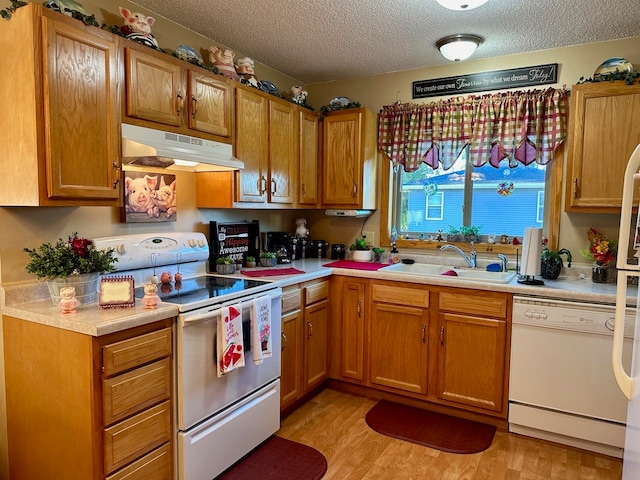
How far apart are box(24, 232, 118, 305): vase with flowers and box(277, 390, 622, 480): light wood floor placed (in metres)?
1.48

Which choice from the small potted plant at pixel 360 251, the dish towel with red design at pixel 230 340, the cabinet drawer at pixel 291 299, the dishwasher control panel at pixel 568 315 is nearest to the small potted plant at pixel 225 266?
the cabinet drawer at pixel 291 299

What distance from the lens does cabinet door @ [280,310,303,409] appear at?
276cm

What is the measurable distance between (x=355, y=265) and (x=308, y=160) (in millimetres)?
930

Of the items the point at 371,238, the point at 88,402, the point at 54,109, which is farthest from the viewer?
the point at 371,238

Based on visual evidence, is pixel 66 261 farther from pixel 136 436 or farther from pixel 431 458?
pixel 431 458

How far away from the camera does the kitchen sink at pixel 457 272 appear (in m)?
2.81

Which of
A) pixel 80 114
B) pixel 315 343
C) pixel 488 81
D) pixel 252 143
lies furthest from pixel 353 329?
pixel 80 114

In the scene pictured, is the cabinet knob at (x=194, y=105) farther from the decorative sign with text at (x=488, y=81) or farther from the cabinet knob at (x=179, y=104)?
the decorative sign with text at (x=488, y=81)

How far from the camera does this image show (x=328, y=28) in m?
2.72

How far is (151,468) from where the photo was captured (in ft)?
6.25

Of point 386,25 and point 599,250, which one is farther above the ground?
point 386,25

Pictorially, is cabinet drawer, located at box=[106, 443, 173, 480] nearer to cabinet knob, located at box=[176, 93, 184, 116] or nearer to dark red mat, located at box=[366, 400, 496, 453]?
dark red mat, located at box=[366, 400, 496, 453]

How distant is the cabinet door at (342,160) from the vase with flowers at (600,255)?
163 centimetres

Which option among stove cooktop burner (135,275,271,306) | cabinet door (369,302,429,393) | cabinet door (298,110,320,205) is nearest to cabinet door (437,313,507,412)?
cabinet door (369,302,429,393)
